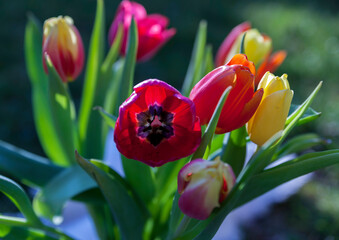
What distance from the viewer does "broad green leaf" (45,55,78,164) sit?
26.0 inches

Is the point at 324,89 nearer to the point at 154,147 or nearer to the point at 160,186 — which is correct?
the point at 160,186

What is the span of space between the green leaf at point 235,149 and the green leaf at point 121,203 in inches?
5.9

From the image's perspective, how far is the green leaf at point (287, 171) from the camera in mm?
544

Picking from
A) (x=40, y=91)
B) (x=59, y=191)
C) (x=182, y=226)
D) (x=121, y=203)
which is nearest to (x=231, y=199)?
(x=182, y=226)

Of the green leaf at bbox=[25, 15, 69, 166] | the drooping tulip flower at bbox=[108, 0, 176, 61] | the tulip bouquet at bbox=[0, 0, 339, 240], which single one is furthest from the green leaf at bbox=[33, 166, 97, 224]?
the drooping tulip flower at bbox=[108, 0, 176, 61]

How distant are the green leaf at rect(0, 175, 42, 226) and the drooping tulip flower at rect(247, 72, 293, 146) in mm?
303

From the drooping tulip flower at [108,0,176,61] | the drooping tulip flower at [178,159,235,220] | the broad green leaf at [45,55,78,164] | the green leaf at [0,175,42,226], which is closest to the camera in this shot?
the drooping tulip flower at [178,159,235,220]

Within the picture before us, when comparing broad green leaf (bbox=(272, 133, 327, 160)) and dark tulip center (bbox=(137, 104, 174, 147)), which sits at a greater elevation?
dark tulip center (bbox=(137, 104, 174, 147))

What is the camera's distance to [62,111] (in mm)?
725

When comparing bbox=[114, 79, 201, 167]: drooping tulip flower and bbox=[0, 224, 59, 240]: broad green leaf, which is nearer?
bbox=[114, 79, 201, 167]: drooping tulip flower

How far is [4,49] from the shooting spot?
6.84ft

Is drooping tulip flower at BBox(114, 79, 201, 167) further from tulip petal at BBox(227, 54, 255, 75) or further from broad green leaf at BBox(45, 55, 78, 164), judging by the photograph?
broad green leaf at BBox(45, 55, 78, 164)

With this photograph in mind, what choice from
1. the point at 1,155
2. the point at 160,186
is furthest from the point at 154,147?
the point at 1,155

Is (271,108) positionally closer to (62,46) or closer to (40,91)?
(62,46)
